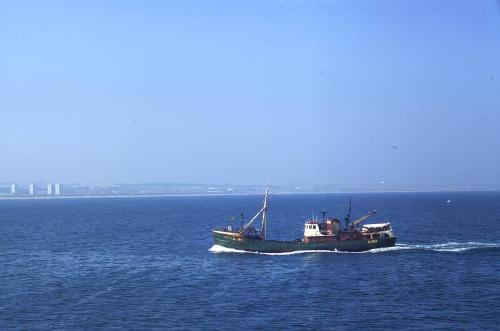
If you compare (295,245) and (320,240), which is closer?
(295,245)

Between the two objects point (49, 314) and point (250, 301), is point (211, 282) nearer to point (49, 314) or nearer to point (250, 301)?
point (250, 301)

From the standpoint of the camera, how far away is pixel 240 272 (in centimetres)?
9550

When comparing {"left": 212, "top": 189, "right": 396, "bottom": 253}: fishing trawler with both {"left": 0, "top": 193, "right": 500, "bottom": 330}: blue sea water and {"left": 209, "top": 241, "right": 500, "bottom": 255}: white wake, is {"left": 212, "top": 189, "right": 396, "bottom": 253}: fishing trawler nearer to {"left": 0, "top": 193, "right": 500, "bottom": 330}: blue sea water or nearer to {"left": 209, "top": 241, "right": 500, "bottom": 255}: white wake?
{"left": 209, "top": 241, "right": 500, "bottom": 255}: white wake

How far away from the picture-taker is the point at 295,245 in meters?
117

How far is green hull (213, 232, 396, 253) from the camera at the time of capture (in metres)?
117

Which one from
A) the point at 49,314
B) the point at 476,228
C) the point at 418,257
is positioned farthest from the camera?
the point at 476,228

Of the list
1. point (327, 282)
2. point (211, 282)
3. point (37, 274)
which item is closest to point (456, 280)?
point (327, 282)

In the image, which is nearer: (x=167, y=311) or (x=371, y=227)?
(x=167, y=311)

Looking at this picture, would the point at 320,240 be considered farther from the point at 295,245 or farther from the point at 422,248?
the point at 422,248

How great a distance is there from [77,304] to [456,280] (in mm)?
45716

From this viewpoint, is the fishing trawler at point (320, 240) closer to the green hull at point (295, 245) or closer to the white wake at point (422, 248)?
the green hull at point (295, 245)

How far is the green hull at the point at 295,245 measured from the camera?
11669cm

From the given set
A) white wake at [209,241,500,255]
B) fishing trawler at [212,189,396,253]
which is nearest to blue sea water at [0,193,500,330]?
white wake at [209,241,500,255]

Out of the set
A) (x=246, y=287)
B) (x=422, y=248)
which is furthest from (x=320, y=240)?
(x=246, y=287)
